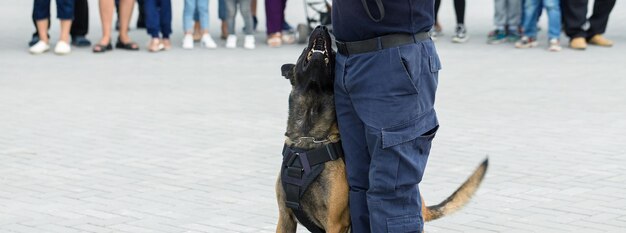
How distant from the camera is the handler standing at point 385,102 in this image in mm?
3713

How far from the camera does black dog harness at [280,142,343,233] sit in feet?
12.6

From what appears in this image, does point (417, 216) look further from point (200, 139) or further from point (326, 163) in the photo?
point (200, 139)

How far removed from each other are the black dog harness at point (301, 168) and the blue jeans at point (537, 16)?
9.04 metres

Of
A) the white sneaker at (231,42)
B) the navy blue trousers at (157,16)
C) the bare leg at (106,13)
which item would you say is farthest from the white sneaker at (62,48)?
the white sneaker at (231,42)

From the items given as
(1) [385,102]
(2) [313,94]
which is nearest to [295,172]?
(2) [313,94]

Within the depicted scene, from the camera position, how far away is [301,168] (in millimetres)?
3834

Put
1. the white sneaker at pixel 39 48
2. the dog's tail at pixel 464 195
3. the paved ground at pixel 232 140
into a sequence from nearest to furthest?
the dog's tail at pixel 464 195 → the paved ground at pixel 232 140 → the white sneaker at pixel 39 48

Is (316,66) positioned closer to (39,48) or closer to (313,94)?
(313,94)

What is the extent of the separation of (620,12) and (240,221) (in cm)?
1223

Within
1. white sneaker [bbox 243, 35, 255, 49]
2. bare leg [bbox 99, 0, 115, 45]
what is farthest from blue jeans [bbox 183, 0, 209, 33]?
bare leg [bbox 99, 0, 115, 45]

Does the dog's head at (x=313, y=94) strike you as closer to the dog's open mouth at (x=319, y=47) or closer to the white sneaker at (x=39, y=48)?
the dog's open mouth at (x=319, y=47)

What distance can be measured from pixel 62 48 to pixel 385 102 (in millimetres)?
9152

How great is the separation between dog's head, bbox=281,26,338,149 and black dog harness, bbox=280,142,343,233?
35 mm

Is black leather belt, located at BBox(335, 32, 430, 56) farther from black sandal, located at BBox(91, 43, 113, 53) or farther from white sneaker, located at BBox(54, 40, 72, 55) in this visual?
black sandal, located at BBox(91, 43, 113, 53)
